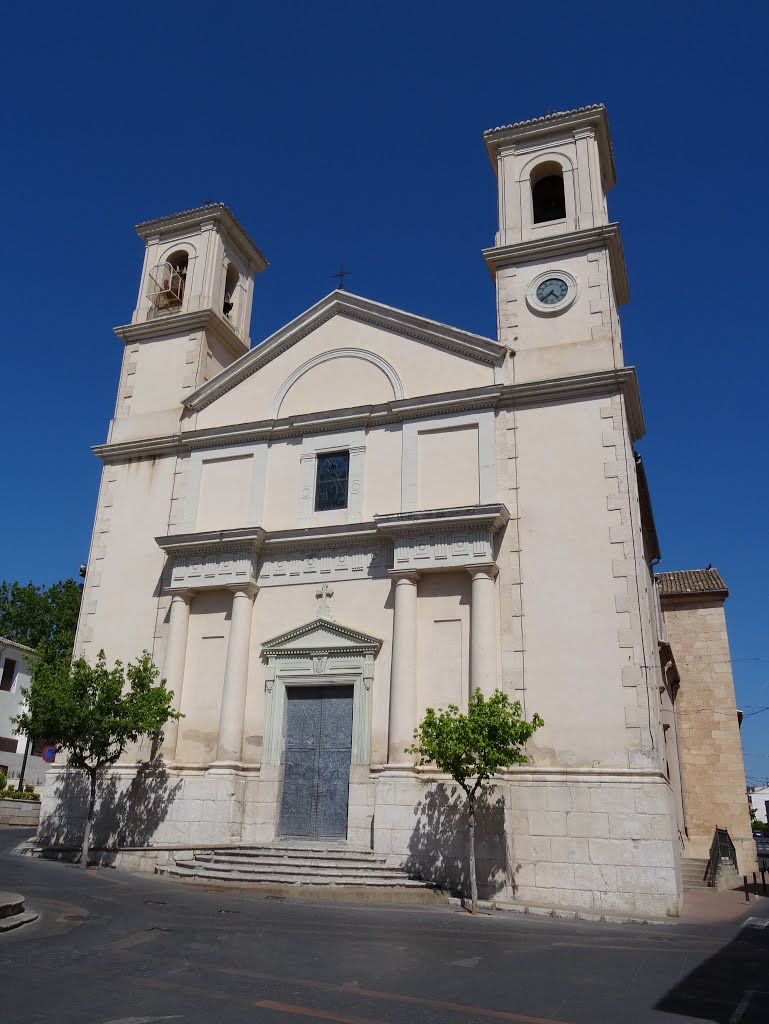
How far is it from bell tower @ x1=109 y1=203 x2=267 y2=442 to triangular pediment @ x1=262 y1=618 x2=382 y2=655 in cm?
707

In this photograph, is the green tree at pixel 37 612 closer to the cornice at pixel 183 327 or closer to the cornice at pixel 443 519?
the cornice at pixel 183 327

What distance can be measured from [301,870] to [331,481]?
8712 mm

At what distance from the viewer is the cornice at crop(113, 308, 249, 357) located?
22.8 meters

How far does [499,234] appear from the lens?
2036 centimetres

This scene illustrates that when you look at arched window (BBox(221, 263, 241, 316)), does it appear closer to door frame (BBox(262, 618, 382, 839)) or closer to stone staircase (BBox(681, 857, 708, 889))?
door frame (BBox(262, 618, 382, 839))

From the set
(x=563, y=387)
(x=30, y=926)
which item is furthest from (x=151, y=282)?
(x=30, y=926)

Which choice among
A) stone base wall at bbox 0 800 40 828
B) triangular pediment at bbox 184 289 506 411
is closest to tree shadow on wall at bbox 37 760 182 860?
triangular pediment at bbox 184 289 506 411

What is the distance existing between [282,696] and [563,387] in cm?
919

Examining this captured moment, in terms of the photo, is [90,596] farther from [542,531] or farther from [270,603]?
[542,531]

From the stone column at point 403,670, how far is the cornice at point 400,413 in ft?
13.3

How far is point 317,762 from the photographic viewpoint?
1736cm

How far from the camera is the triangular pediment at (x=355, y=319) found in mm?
19141

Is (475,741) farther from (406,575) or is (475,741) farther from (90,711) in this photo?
(90,711)

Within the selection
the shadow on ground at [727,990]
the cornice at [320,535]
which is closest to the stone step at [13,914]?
the shadow on ground at [727,990]
